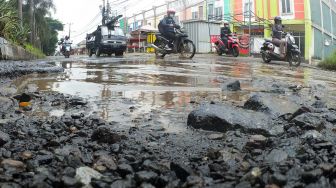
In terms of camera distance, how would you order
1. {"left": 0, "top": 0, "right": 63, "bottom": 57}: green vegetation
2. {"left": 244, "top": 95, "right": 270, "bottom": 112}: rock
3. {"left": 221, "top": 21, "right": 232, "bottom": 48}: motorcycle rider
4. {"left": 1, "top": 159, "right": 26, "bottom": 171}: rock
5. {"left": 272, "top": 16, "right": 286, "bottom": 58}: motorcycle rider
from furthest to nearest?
{"left": 221, "top": 21, "right": 232, "bottom": 48}: motorcycle rider → {"left": 272, "top": 16, "right": 286, "bottom": 58}: motorcycle rider → {"left": 0, "top": 0, "right": 63, "bottom": 57}: green vegetation → {"left": 244, "top": 95, "right": 270, "bottom": 112}: rock → {"left": 1, "top": 159, "right": 26, "bottom": 171}: rock

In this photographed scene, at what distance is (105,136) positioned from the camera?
7.71 feet

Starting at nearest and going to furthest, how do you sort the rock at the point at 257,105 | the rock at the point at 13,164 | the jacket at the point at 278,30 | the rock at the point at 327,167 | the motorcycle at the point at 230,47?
the rock at the point at 327,167
the rock at the point at 13,164
the rock at the point at 257,105
the jacket at the point at 278,30
the motorcycle at the point at 230,47

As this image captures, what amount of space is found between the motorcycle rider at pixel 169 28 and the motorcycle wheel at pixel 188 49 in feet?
1.00

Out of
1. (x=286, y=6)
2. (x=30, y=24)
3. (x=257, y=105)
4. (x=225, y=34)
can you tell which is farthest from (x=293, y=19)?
(x=257, y=105)

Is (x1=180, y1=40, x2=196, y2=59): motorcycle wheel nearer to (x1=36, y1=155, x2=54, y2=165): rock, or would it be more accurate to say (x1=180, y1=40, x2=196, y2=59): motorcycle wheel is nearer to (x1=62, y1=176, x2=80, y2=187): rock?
(x1=36, y1=155, x2=54, y2=165): rock

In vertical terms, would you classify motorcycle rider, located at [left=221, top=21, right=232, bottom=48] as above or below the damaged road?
above

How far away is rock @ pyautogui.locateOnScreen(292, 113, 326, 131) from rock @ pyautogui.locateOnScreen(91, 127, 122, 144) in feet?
4.02

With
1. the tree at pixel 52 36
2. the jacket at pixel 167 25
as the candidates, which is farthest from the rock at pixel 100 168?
the tree at pixel 52 36

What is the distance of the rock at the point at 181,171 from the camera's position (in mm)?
1714

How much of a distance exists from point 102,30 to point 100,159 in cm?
1720

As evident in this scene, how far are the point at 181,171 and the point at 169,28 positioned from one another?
36.3 ft

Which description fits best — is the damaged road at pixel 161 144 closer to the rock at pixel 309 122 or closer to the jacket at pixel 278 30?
the rock at pixel 309 122

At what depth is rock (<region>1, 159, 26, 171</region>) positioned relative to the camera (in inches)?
70.3

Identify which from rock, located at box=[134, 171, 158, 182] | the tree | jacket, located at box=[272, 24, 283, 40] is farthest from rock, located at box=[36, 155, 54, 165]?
the tree
